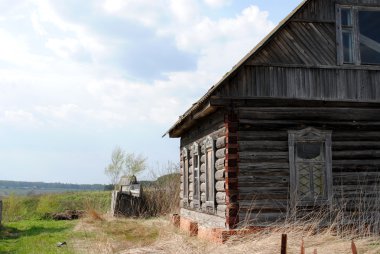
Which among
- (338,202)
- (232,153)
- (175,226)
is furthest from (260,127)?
(175,226)

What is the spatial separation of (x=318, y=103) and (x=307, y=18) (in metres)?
2.15

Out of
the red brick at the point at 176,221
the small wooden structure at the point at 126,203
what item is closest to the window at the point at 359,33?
the red brick at the point at 176,221

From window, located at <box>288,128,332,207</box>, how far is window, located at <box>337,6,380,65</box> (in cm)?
220

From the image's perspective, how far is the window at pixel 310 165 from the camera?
11.4 m

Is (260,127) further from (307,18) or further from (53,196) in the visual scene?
(53,196)

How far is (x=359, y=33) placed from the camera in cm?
1234

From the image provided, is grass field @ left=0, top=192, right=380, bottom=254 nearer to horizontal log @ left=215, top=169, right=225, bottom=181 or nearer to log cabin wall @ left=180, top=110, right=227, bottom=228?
log cabin wall @ left=180, top=110, right=227, bottom=228

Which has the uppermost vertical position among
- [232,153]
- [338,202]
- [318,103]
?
[318,103]

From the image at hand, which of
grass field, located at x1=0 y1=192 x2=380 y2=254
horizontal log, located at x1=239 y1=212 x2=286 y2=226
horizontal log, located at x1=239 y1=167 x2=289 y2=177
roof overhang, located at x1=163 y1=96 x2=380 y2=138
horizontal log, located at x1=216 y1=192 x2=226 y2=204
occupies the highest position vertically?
roof overhang, located at x1=163 y1=96 x2=380 y2=138

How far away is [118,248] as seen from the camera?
11.2m

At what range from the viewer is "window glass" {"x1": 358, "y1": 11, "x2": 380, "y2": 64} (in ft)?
40.4

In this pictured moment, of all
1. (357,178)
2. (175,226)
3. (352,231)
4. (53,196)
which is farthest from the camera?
(53,196)

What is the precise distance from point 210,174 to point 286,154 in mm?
2280

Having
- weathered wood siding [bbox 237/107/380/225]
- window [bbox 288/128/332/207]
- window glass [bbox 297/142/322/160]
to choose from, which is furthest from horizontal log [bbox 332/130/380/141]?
window glass [bbox 297/142/322/160]
